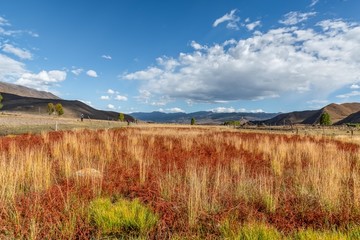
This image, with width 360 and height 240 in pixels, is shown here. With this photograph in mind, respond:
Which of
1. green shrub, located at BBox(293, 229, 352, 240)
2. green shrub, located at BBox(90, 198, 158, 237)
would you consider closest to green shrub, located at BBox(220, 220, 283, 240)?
green shrub, located at BBox(293, 229, 352, 240)

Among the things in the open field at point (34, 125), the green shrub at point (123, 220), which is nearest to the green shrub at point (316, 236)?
the green shrub at point (123, 220)

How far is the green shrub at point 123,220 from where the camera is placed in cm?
399

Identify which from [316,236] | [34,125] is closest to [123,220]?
[316,236]

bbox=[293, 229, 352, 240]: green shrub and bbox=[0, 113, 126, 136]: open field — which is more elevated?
bbox=[0, 113, 126, 136]: open field

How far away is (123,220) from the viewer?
4156mm

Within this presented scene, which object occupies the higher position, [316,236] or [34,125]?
[34,125]

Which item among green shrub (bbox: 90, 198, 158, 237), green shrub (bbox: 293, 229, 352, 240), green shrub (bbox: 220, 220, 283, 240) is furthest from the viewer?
green shrub (bbox: 90, 198, 158, 237)

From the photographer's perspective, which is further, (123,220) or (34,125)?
(34,125)

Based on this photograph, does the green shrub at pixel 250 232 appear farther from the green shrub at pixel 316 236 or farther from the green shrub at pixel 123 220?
the green shrub at pixel 123 220

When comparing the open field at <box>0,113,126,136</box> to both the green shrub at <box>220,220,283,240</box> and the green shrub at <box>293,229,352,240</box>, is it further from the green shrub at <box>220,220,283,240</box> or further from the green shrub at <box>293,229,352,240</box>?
the green shrub at <box>293,229,352,240</box>

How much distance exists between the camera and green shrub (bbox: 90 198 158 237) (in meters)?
Result: 3.99

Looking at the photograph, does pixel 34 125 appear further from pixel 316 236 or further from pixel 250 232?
pixel 316 236

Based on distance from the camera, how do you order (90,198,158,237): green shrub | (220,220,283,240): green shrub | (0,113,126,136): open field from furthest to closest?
(0,113,126,136): open field
(90,198,158,237): green shrub
(220,220,283,240): green shrub

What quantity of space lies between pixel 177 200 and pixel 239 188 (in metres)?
1.54
